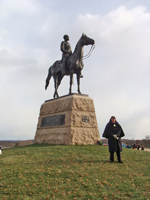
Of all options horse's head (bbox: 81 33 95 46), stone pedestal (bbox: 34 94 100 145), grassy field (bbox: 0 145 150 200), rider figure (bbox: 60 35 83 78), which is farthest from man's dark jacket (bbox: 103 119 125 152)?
rider figure (bbox: 60 35 83 78)

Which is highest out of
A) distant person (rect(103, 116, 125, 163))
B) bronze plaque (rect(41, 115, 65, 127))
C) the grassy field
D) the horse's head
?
the horse's head

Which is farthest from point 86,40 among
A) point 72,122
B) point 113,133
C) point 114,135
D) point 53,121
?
point 114,135

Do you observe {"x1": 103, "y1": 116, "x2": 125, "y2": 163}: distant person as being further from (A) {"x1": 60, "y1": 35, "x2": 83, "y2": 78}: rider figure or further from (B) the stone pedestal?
(A) {"x1": 60, "y1": 35, "x2": 83, "y2": 78}: rider figure

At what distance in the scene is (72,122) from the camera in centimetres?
1062

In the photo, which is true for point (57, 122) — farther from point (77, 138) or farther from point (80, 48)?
point (80, 48)

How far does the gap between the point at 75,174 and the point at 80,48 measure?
7.68 meters

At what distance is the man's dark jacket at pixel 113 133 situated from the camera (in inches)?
299

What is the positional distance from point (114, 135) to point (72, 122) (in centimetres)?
337

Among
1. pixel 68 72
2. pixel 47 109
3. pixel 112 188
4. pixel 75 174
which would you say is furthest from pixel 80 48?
pixel 112 188

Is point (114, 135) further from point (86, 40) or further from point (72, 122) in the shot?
point (86, 40)

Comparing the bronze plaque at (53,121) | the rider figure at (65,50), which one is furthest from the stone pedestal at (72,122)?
the rider figure at (65,50)

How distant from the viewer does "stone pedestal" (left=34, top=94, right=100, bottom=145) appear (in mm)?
10559

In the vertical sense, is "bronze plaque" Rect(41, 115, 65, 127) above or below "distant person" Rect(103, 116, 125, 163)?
above

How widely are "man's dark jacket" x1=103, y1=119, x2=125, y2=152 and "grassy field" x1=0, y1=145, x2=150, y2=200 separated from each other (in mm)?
592
